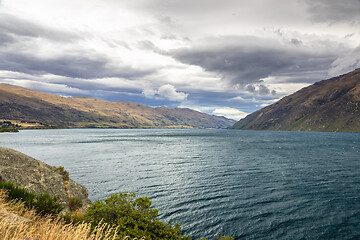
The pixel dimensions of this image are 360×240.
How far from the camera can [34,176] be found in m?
21.8

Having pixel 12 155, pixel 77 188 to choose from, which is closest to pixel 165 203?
pixel 77 188

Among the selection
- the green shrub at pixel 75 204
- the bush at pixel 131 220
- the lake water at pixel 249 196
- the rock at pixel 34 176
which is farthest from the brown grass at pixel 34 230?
the lake water at pixel 249 196

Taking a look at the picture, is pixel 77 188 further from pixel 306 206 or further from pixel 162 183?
pixel 306 206

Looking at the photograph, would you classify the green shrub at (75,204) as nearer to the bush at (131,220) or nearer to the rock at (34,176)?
the rock at (34,176)

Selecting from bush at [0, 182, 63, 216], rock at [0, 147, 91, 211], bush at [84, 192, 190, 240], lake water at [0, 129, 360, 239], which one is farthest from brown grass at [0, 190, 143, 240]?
lake water at [0, 129, 360, 239]

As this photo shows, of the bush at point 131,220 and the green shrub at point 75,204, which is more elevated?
the bush at point 131,220

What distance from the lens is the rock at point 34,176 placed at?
19.9 metres

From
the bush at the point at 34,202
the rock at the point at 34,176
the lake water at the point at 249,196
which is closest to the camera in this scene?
the bush at the point at 34,202

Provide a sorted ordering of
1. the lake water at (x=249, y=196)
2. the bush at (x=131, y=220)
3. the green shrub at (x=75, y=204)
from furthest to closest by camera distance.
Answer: the lake water at (x=249, y=196) → the green shrub at (x=75, y=204) → the bush at (x=131, y=220)

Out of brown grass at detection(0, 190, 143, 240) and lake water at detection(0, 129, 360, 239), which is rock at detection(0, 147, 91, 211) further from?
lake water at detection(0, 129, 360, 239)

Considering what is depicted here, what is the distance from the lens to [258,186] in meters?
40.9

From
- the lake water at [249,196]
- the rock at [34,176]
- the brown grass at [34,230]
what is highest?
the brown grass at [34,230]

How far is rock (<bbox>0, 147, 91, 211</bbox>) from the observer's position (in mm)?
19922

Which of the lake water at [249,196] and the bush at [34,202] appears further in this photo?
the lake water at [249,196]
